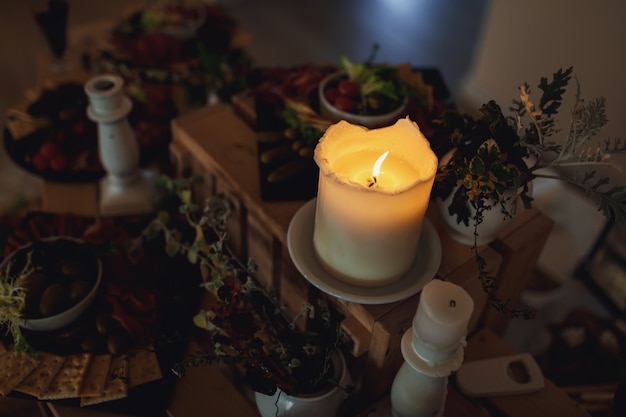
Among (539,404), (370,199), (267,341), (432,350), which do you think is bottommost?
(539,404)

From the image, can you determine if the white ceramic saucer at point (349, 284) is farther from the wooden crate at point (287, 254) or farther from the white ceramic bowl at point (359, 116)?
the white ceramic bowl at point (359, 116)

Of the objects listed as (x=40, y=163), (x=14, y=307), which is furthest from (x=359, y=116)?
(x=40, y=163)

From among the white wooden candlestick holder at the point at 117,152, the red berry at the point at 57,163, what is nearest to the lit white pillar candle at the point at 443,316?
the white wooden candlestick holder at the point at 117,152

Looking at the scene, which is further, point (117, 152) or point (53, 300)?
point (117, 152)

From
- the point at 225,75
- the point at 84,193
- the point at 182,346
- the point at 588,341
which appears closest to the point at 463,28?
the point at 225,75

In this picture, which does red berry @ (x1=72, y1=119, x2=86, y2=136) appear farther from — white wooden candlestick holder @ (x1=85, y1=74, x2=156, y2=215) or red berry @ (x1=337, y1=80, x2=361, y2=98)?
red berry @ (x1=337, y1=80, x2=361, y2=98)

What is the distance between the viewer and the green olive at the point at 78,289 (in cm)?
88

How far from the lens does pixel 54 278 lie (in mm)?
897

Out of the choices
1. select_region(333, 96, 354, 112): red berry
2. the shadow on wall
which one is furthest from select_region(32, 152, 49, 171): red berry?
the shadow on wall

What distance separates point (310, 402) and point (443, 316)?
257mm

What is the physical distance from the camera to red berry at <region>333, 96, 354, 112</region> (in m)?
0.97

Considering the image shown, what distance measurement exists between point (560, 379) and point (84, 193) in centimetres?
105

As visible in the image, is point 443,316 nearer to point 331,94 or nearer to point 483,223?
point 483,223

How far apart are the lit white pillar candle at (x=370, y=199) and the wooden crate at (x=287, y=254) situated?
7cm
